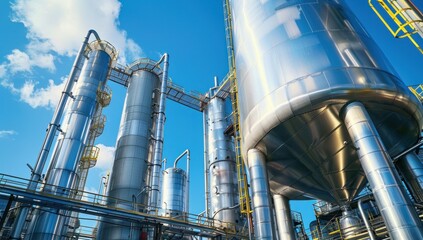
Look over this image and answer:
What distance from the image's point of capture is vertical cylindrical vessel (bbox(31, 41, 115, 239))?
44.9ft

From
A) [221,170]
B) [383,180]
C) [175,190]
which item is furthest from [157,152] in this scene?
[383,180]

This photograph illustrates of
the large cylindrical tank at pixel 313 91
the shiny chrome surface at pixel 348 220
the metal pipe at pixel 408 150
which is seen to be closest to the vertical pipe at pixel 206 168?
the large cylindrical tank at pixel 313 91

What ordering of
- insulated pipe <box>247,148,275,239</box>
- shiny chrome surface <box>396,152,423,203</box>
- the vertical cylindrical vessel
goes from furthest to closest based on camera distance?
the vertical cylindrical vessel → shiny chrome surface <box>396,152,423,203</box> → insulated pipe <box>247,148,275,239</box>

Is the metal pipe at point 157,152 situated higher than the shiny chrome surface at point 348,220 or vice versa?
the metal pipe at point 157,152

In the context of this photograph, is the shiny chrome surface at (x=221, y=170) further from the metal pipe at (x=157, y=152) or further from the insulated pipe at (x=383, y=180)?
the insulated pipe at (x=383, y=180)

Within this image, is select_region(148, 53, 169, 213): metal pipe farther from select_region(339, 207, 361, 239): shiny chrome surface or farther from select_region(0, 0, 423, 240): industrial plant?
select_region(339, 207, 361, 239): shiny chrome surface

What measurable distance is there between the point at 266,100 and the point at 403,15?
6131 millimetres

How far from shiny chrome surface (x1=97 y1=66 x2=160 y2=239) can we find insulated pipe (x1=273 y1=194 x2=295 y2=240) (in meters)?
8.04

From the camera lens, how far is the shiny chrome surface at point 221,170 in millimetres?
20734

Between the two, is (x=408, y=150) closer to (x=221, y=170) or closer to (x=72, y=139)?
(x=221, y=170)

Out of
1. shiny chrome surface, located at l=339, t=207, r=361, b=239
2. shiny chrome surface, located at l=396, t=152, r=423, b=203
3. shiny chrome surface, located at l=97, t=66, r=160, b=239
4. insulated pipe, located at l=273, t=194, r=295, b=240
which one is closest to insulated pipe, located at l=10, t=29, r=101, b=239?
shiny chrome surface, located at l=97, t=66, r=160, b=239

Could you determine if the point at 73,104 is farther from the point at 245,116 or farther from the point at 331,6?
the point at 331,6

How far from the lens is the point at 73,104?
1822 centimetres

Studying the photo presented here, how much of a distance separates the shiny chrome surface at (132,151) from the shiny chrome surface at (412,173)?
13197 mm
